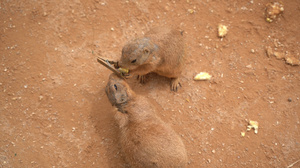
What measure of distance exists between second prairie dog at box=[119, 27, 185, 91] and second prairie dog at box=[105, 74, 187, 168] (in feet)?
1.28

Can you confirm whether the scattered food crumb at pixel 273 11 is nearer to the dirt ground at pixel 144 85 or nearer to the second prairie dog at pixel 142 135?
the dirt ground at pixel 144 85

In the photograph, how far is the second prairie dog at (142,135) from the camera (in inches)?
111

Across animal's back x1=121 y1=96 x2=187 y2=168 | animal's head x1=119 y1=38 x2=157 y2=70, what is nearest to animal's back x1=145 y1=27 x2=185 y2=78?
animal's head x1=119 y1=38 x2=157 y2=70

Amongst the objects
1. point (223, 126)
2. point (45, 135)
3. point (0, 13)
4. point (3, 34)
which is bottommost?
point (45, 135)

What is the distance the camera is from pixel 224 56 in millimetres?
4270

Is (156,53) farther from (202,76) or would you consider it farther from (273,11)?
(273,11)

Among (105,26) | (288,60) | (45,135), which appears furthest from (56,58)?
(288,60)

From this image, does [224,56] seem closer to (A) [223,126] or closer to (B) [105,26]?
(A) [223,126]

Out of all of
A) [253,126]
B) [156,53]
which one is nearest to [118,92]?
[156,53]

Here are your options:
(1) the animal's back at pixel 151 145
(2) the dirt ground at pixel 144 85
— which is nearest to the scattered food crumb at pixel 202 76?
(2) the dirt ground at pixel 144 85

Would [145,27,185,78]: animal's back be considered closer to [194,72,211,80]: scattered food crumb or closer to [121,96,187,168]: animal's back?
[194,72,211,80]: scattered food crumb

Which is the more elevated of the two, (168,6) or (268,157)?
(168,6)

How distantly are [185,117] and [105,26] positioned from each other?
2509 mm

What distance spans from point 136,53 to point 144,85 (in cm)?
105
